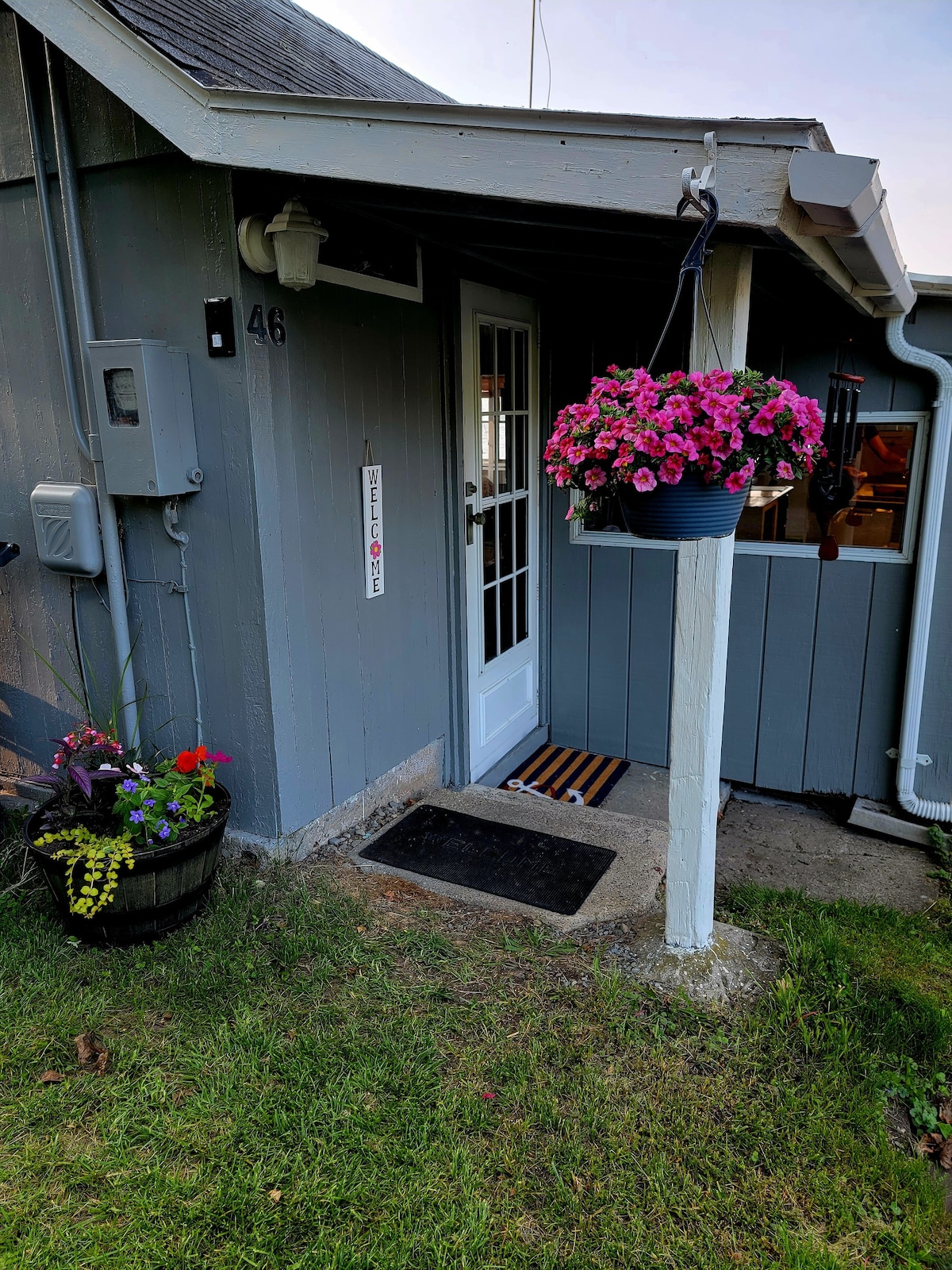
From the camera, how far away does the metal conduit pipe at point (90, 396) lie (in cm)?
263

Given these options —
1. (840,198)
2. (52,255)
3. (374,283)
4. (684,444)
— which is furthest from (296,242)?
(840,198)

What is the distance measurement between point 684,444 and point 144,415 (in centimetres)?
168

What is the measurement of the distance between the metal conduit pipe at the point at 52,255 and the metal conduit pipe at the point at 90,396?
0.14 ft

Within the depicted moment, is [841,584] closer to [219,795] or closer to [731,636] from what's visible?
[731,636]

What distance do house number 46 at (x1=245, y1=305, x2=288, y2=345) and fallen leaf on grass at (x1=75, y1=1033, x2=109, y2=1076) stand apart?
2048 millimetres

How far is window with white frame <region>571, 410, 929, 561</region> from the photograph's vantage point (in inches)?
151

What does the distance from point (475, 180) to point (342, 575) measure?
58.6 inches

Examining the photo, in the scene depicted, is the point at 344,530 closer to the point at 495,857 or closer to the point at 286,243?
the point at 286,243

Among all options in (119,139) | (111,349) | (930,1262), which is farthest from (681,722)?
(119,139)

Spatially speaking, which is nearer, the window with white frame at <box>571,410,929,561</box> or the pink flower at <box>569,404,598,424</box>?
the pink flower at <box>569,404,598,424</box>

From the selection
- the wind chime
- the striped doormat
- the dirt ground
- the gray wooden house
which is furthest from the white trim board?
the dirt ground

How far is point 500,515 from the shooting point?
4.18 m

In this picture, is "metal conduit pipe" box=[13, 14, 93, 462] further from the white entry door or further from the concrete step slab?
the concrete step slab

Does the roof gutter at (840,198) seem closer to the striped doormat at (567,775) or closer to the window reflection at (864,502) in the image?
the window reflection at (864,502)
